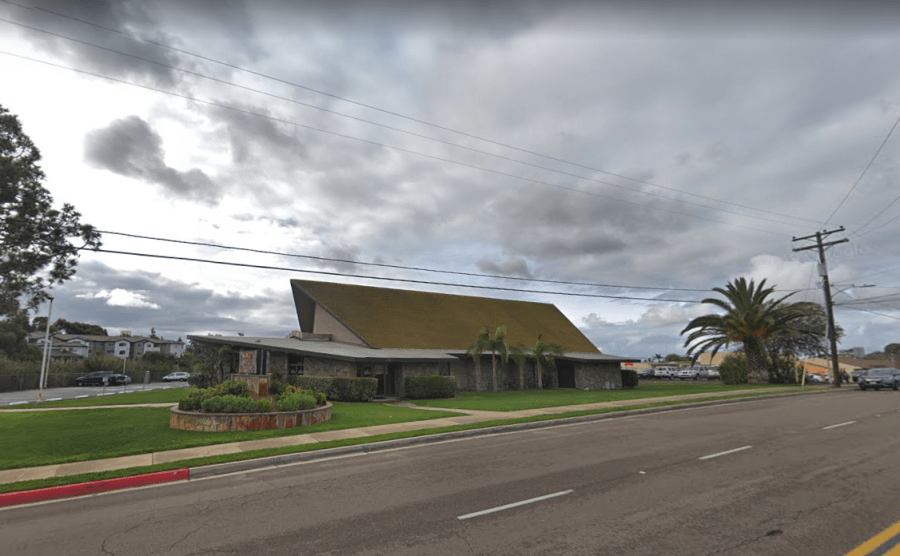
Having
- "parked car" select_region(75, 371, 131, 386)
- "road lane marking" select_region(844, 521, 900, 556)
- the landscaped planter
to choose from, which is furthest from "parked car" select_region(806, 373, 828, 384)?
"parked car" select_region(75, 371, 131, 386)

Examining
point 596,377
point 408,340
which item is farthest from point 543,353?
point 408,340

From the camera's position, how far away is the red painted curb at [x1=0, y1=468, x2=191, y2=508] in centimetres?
840

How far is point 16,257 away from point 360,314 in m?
22.9

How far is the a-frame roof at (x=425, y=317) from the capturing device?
3369cm

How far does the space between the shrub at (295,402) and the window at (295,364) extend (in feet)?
39.6

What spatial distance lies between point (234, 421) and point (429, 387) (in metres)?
13.5

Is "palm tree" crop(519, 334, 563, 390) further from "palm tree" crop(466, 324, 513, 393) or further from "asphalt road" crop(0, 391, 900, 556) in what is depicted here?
"asphalt road" crop(0, 391, 900, 556)

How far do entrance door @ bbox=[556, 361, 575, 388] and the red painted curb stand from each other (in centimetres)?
3274

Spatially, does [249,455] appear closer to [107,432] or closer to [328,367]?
[107,432]

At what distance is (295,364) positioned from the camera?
29.1 m

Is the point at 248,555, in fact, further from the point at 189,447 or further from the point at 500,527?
the point at 189,447

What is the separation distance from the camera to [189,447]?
1252 centimetres

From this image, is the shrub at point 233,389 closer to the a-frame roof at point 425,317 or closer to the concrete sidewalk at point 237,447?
the concrete sidewalk at point 237,447

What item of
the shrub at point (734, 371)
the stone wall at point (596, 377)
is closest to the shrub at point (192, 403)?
the stone wall at point (596, 377)
